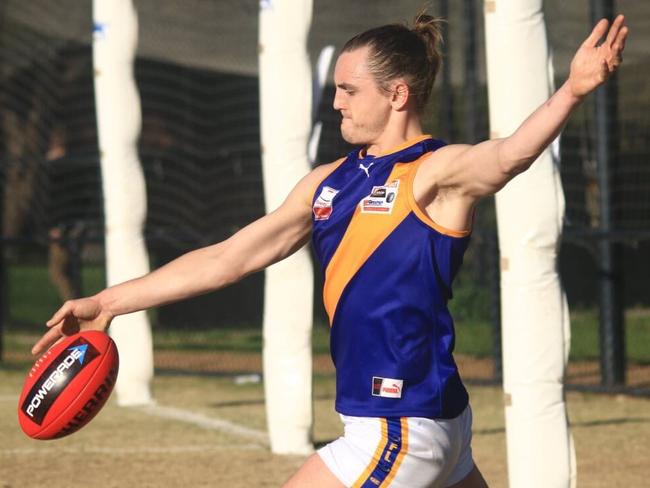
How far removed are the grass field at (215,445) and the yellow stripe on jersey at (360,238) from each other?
3.68m

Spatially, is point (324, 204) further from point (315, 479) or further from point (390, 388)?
point (315, 479)

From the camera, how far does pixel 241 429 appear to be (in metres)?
9.98

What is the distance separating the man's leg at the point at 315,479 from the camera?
4.02 meters

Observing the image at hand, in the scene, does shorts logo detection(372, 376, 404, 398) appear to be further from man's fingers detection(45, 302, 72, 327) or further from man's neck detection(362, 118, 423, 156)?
man's fingers detection(45, 302, 72, 327)

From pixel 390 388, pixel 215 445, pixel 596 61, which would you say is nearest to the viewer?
pixel 596 61

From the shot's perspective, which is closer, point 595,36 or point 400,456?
point 595,36

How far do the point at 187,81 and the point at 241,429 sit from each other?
32.8 ft

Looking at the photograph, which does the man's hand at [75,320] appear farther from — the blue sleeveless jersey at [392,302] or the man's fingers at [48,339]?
the blue sleeveless jersey at [392,302]

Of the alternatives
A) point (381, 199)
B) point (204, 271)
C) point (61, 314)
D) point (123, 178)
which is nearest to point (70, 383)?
point (61, 314)

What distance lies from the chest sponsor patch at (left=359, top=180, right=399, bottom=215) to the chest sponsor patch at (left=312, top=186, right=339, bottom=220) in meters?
0.14

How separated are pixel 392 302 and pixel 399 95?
712mm

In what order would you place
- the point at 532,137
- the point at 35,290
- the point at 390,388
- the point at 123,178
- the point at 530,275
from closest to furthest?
the point at 532,137 → the point at 390,388 → the point at 530,275 → the point at 123,178 → the point at 35,290

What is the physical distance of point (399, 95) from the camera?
4.41 m

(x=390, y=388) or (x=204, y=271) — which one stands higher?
(x=204, y=271)
